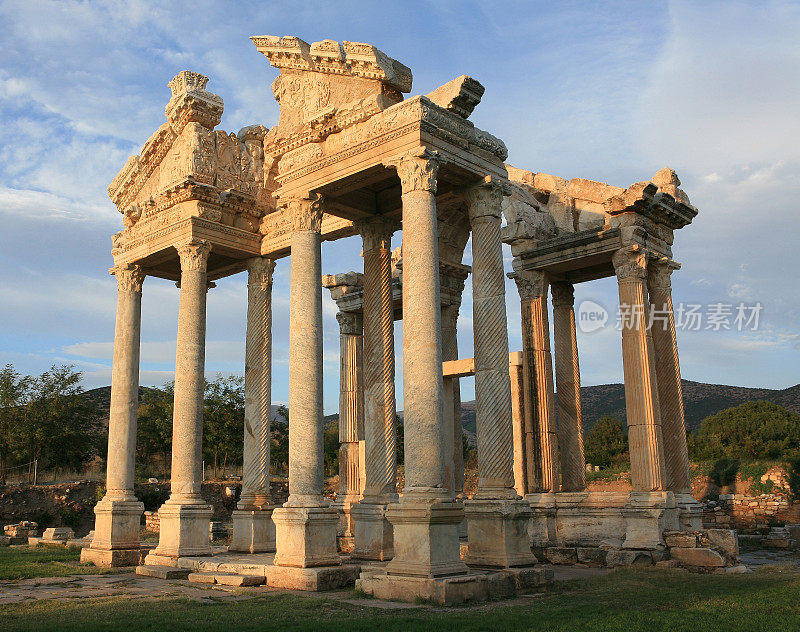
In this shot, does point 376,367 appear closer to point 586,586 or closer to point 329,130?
point 329,130

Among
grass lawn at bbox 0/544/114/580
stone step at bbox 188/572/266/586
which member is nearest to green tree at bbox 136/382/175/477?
grass lawn at bbox 0/544/114/580

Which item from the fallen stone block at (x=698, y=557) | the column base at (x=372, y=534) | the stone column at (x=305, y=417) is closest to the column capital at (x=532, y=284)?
the fallen stone block at (x=698, y=557)

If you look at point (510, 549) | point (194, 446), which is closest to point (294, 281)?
point (194, 446)

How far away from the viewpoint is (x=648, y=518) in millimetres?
17609

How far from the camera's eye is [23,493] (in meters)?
30.6

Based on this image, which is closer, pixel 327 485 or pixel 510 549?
pixel 510 549

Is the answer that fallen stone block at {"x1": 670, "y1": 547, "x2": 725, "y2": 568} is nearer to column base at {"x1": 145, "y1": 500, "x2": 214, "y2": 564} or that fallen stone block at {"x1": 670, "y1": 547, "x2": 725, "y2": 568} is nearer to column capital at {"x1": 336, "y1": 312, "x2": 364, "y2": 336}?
column base at {"x1": 145, "y1": 500, "x2": 214, "y2": 564}

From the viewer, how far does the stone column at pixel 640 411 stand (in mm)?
17703

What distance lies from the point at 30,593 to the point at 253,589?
13.1 feet

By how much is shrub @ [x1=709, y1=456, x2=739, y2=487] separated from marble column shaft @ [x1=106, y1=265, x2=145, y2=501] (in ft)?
84.2

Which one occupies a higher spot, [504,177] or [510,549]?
[504,177]

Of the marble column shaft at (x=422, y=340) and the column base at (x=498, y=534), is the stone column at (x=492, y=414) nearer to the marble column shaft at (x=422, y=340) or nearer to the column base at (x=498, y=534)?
the column base at (x=498, y=534)

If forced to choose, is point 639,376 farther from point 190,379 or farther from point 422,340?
point 190,379

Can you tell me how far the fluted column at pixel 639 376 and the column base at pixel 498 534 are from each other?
6.67m
